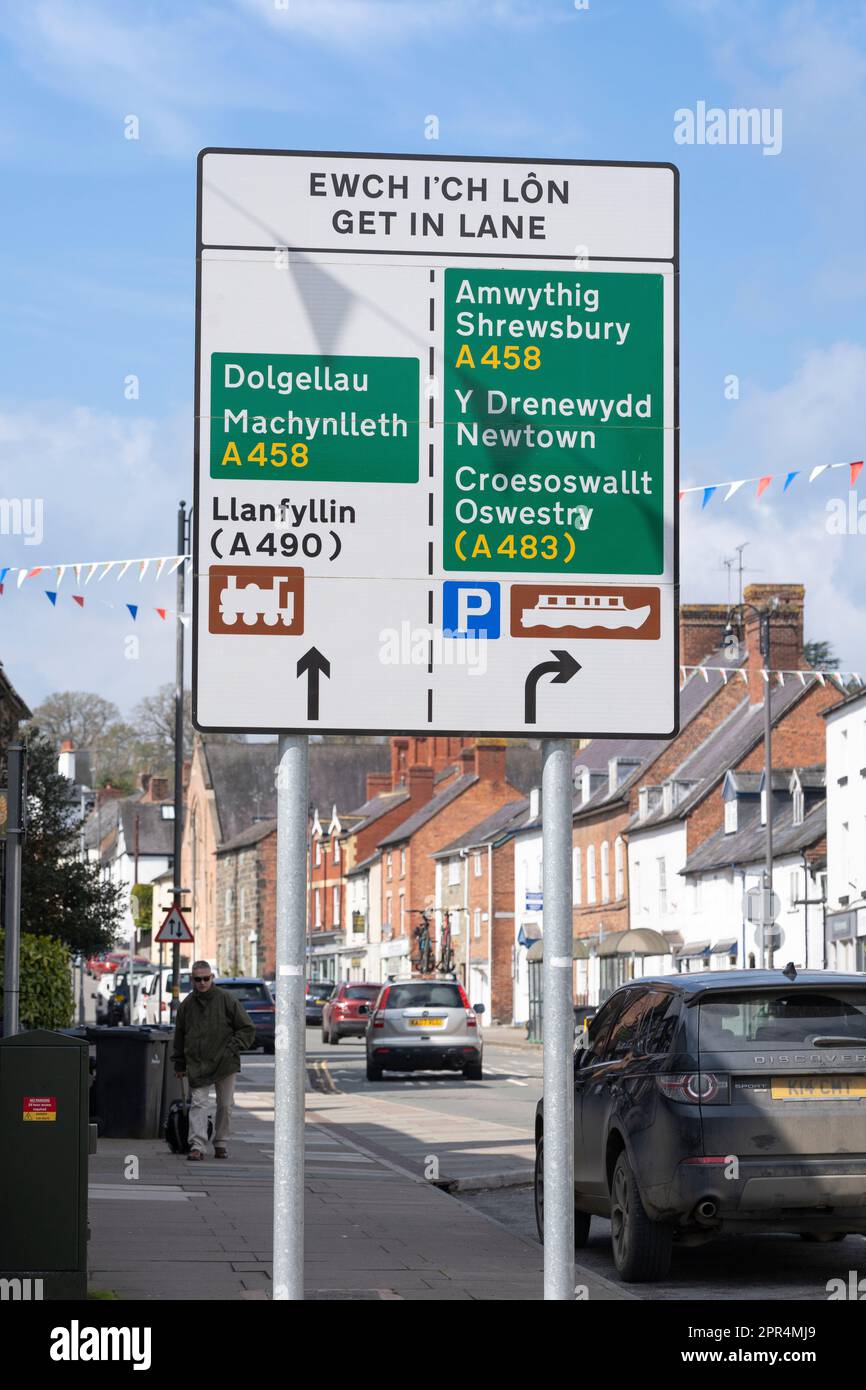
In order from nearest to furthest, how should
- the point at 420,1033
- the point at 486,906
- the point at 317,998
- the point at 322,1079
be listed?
the point at 420,1033
the point at 322,1079
the point at 317,998
the point at 486,906

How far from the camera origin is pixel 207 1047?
17.4 meters

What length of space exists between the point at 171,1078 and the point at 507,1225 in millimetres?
7541

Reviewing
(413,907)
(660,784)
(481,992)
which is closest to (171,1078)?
(660,784)

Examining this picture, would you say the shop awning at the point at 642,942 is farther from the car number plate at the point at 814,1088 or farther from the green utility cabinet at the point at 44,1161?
the green utility cabinet at the point at 44,1161

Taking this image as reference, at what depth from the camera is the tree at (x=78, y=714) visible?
373 ft

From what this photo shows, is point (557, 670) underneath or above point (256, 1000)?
above

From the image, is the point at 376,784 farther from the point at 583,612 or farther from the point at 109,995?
the point at 583,612

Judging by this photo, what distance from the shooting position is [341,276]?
16.9 ft

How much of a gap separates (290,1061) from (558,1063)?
0.65 m

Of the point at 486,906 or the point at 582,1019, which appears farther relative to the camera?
the point at 486,906

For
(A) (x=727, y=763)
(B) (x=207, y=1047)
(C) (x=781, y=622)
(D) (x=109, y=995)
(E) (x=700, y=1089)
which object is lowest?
(D) (x=109, y=995)

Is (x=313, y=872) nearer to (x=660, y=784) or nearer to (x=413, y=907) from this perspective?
(x=413, y=907)

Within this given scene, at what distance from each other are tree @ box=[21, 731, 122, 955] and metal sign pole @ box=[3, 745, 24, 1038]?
74.5 ft

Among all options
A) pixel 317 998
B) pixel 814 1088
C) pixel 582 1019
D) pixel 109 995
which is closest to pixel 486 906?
pixel 317 998
